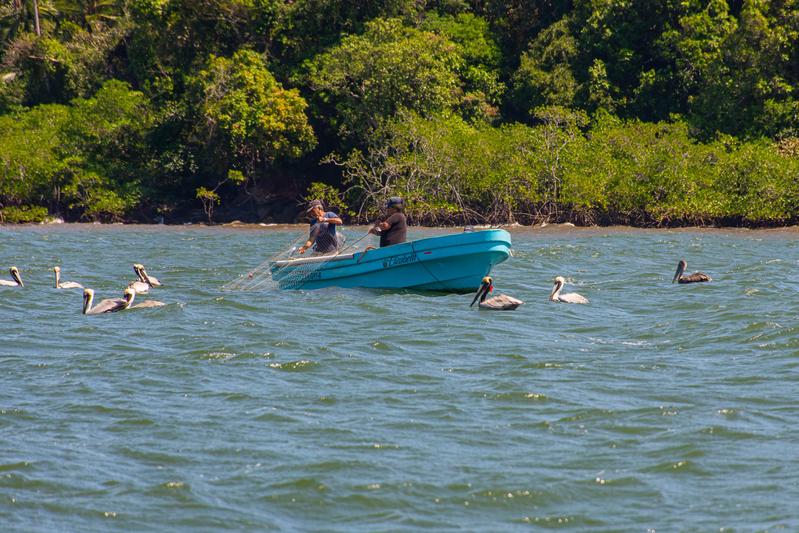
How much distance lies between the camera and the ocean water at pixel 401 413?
316 inches

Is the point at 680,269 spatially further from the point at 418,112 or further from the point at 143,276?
the point at 418,112

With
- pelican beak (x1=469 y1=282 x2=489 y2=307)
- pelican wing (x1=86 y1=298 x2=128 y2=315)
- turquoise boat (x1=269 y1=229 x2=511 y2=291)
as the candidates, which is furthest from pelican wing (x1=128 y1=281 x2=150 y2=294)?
pelican beak (x1=469 y1=282 x2=489 y2=307)

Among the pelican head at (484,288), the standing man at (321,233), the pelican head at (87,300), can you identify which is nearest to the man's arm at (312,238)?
the standing man at (321,233)

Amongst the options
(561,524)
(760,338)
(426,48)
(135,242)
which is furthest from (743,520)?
(426,48)

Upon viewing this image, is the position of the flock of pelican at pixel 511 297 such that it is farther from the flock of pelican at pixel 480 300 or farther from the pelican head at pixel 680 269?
the pelican head at pixel 680 269

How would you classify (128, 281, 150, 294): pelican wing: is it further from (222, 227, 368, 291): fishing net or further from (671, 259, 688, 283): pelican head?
(671, 259, 688, 283): pelican head

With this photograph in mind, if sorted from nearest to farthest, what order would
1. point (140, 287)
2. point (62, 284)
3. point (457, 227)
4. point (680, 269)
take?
point (140, 287), point (680, 269), point (62, 284), point (457, 227)

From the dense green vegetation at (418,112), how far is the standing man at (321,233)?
17078mm

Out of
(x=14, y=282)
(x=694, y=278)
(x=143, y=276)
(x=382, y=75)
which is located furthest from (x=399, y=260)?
(x=382, y=75)

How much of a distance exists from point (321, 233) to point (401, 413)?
9036 mm

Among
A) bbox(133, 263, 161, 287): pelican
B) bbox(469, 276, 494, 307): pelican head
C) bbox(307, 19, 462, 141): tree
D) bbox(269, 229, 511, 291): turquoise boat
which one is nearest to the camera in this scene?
bbox(469, 276, 494, 307): pelican head

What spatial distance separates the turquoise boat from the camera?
1783cm

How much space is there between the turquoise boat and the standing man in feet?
1.20

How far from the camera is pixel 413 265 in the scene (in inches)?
717
